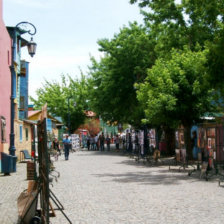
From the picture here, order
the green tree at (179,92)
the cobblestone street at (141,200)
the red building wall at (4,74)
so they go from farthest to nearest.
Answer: the red building wall at (4,74) < the green tree at (179,92) < the cobblestone street at (141,200)

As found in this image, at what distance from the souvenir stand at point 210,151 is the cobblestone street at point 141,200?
1.92 ft

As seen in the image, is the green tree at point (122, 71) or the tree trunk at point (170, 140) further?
the green tree at point (122, 71)

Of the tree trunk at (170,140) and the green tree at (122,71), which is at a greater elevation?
the green tree at (122,71)

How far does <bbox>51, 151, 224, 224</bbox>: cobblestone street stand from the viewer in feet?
25.8

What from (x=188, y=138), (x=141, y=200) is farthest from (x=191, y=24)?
(x=141, y=200)

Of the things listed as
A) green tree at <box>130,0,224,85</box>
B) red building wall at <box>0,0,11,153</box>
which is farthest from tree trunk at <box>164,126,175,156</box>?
red building wall at <box>0,0,11,153</box>

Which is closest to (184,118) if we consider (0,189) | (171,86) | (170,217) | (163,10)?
(171,86)

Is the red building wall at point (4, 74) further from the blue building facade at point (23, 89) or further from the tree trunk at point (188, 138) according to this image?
the tree trunk at point (188, 138)

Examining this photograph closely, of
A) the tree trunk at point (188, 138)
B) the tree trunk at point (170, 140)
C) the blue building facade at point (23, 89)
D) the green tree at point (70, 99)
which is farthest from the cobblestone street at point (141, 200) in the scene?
the green tree at point (70, 99)

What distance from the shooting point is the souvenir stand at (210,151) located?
14875 millimetres

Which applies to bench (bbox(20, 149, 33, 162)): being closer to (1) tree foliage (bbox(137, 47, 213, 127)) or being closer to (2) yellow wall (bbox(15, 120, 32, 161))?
(2) yellow wall (bbox(15, 120, 32, 161))

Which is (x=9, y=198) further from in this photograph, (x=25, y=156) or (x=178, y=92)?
(x=25, y=156)

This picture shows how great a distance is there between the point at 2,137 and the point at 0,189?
27.5 feet

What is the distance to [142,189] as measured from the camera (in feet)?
40.6
